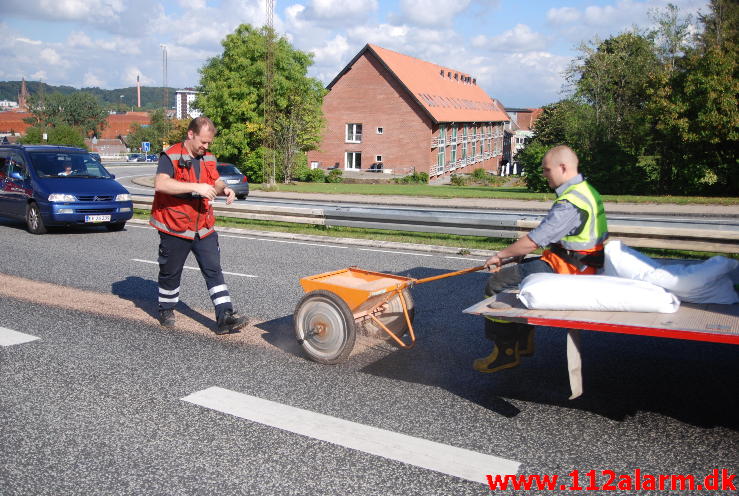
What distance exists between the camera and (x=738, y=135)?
27.5m

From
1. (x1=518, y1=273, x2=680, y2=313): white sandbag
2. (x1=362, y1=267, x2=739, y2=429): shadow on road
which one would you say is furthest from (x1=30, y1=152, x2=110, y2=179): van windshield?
(x1=518, y1=273, x2=680, y2=313): white sandbag

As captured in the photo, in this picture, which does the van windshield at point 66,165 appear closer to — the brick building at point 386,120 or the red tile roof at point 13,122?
the brick building at point 386,120

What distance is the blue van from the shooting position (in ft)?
46.3

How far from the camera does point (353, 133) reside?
58750 mm

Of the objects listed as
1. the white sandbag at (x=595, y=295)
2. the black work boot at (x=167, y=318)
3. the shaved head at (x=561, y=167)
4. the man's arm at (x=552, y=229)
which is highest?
the shaved head at (x=561, y=167)

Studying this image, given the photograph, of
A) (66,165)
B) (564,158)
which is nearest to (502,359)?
(564,158)

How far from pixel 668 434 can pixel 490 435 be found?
115 cm

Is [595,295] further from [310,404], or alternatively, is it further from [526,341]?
[310,404]

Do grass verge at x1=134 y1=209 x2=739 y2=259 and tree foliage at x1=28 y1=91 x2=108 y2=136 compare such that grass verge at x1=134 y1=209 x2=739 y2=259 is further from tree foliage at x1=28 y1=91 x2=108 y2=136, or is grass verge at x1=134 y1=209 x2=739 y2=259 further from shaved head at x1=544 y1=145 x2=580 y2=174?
tree foliage at x1=28 y1=91 x2=108 y2=136

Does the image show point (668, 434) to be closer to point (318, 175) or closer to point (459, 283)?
point (459, 283)

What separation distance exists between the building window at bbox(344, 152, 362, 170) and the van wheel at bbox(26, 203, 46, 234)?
150 ft

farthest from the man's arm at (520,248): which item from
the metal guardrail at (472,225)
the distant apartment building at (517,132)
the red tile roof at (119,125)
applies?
the red tile roof at (119,125)

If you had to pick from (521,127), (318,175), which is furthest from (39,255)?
(521,127)

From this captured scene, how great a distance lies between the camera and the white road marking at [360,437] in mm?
3840
